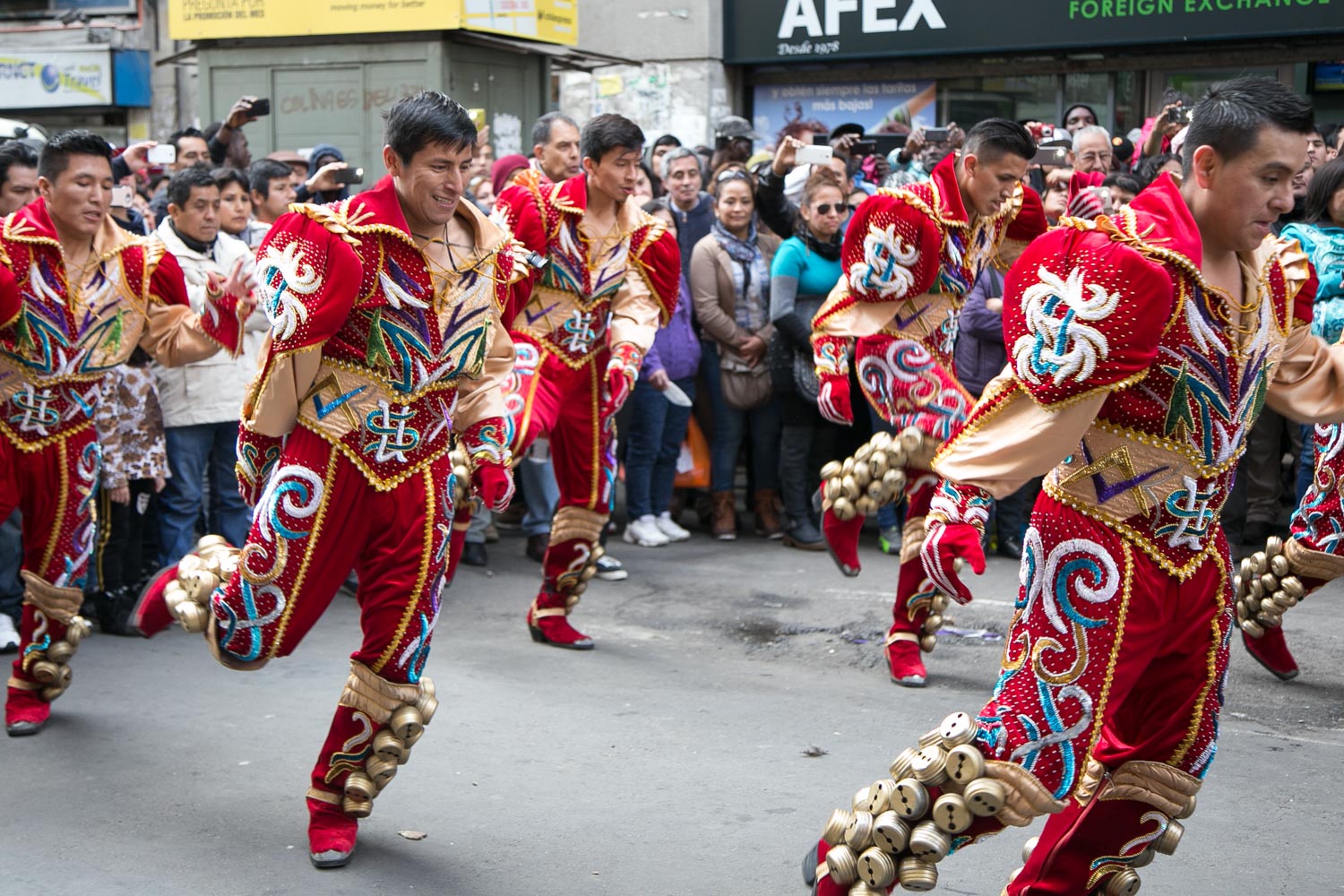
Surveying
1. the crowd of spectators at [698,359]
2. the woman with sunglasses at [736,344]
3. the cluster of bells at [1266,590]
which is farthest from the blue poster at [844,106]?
the cluster of bells at [1266,590]

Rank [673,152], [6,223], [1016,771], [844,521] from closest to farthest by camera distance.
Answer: [1016,771] → [6,223] → [844,521] → [673,152]

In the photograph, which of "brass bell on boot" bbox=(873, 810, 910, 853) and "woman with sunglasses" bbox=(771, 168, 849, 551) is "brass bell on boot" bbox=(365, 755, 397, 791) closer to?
"brass bell on boot" bbox=(873, 810, 910, 853)

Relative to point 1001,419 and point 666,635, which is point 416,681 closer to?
point 1001,419

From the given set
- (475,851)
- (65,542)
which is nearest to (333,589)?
(475,851)

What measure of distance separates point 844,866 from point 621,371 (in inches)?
136

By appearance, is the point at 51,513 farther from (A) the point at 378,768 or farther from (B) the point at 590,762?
(B) the point at 590,762

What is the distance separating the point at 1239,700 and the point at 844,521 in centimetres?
169

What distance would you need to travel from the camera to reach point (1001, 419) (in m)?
3.33

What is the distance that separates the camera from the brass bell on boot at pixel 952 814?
126 inches

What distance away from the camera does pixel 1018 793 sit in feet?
10.5

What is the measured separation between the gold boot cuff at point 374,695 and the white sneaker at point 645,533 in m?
4.86

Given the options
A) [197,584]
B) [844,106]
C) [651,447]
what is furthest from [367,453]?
[844,106]

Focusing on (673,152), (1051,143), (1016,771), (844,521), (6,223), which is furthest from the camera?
(673,152)

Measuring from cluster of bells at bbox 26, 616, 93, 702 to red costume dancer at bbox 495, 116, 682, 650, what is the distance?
1.91 meters
